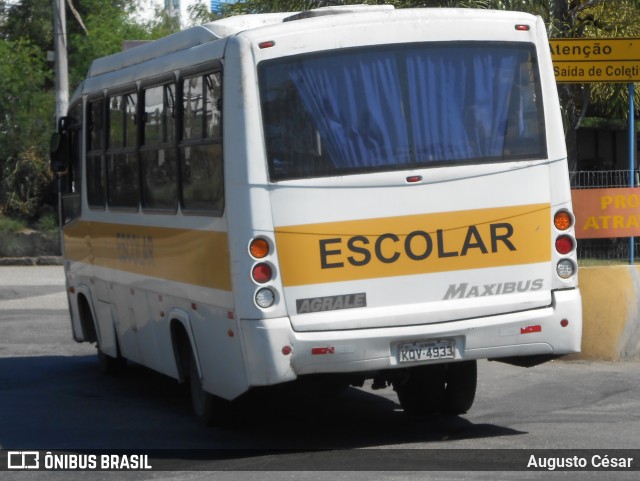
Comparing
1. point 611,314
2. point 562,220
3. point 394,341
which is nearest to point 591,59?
point 611,314

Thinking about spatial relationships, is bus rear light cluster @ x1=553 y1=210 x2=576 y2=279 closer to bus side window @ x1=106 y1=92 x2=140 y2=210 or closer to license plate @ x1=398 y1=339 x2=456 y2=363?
license plate @ x1=398 y1=339 x2=456 y2=363

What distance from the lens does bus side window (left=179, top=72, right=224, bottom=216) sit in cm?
906

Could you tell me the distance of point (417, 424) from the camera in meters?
10.0

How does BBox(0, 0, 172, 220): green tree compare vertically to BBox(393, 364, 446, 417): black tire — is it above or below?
above

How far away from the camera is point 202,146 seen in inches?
371

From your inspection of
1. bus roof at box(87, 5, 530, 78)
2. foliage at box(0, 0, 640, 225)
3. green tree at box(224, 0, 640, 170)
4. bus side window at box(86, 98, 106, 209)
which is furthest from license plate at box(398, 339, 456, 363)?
foliage at box(0, 0, 640, 225)

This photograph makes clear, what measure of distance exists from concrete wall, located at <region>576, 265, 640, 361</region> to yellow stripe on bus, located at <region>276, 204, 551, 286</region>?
13.8 feet

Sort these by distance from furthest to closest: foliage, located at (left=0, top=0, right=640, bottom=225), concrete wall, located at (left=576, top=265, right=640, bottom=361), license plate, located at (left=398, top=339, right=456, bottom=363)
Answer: foliage, located at (left=0, top=0, right=640, bottom=225)
concrete wall, located at (left=576, top=265, right=640, bottom=361)
license plate, located at (left=398, top=339, right=456, bottom=363)

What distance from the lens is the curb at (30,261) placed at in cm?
2772

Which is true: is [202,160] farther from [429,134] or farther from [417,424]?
[417,424]

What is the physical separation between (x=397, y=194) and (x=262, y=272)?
1.01 metres

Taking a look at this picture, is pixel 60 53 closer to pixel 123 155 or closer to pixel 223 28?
pixel 123 155

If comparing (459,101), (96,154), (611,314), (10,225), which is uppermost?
(459,101)

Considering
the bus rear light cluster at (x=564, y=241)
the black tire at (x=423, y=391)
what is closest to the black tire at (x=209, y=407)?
the black tire at (x=423, y=391)
